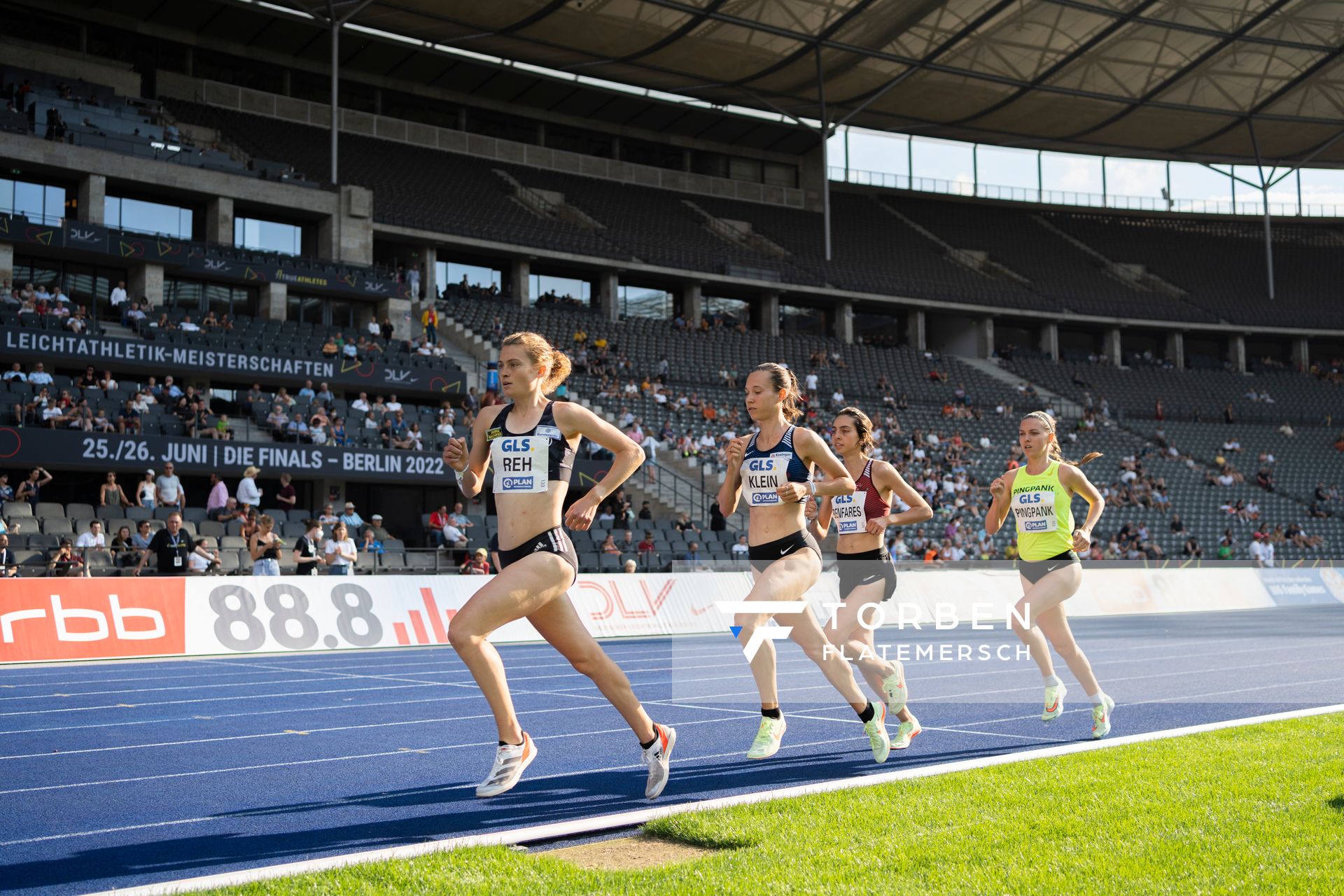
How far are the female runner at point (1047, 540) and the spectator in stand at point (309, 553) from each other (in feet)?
41.1

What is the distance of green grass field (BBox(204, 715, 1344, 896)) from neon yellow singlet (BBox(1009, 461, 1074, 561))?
2456mm

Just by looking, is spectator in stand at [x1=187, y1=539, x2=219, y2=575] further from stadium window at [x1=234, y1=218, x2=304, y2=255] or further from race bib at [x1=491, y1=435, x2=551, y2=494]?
stadium window at [x1=234, y1=218, x2=304, y2=255]

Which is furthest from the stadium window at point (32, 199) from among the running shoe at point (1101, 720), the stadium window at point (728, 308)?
the running shoe at point (1101, 720)

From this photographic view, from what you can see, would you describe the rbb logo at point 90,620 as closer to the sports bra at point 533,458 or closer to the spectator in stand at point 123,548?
the spectator in stand at point 123,548

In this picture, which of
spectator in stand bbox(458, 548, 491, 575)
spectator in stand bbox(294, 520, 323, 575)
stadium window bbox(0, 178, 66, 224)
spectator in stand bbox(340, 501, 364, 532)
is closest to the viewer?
spectator in stand bbox(294, 520, 323, 575)

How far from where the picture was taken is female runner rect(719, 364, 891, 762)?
24.4 ft

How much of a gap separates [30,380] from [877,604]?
74.5ft

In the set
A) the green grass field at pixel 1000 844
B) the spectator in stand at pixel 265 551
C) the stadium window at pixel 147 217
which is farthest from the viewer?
the stadium window at pixel 147 217

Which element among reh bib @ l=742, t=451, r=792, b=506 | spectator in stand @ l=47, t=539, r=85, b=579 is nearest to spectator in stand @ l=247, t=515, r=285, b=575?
spectator in stand @ l=47, t=539, r=85, b=579

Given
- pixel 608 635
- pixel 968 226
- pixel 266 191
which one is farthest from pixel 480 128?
pixel 608 635

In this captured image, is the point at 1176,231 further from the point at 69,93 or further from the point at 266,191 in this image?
the point at 69,93

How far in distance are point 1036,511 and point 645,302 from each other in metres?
41.0

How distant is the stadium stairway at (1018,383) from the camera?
4772 centimetres

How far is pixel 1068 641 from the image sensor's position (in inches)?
351
